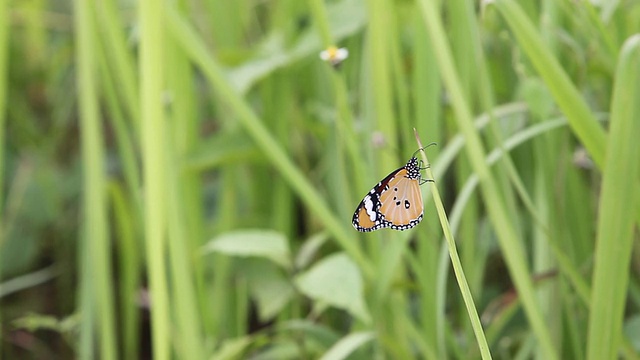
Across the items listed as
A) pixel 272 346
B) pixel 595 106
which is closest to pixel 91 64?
pixel 272 346

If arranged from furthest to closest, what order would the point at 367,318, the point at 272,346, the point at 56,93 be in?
the point at 56,93 → the point at 272,346 → the point at 367,318

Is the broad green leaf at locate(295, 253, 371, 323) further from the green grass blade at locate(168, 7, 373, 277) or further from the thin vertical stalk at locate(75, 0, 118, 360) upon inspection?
the thin vertical stalk at locate(75, 0, 118, 360)

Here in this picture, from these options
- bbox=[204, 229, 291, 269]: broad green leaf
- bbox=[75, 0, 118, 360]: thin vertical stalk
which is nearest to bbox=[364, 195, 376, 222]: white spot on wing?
bbox=[204, 229, 291, 269]: broad green leaf

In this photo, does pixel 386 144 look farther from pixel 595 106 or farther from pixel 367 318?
pixel 595 106

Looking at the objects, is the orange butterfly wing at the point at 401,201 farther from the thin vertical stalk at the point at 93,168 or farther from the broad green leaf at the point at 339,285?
the thin vertical stalk at the point at 93,168

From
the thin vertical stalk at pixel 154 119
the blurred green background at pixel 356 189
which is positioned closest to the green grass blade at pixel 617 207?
the blurred green background at pixel 356 189

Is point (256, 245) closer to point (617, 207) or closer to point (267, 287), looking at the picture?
point (267, 287)
